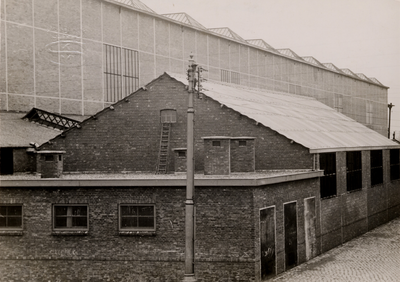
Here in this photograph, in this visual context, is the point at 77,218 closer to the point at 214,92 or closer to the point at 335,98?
the point at 214,92

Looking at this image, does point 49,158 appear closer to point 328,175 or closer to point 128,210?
point 128,210

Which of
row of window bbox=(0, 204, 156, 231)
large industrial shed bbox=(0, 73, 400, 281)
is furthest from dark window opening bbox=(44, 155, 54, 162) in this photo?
row of window bbox=(0, 204, 156, 231)

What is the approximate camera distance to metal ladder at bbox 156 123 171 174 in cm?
2403

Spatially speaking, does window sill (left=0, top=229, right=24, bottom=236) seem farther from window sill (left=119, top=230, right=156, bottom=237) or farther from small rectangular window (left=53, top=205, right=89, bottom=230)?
window sill (left=119, top=230, right=156, bottom=237)

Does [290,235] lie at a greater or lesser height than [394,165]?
lesser

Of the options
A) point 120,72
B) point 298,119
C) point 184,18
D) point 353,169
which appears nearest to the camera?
point 353,169

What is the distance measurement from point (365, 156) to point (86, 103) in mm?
16402

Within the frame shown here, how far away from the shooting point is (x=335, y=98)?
60.2 m

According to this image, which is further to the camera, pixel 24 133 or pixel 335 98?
pixel 335 98

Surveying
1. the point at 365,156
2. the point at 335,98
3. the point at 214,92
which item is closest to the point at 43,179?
the point at 214,92

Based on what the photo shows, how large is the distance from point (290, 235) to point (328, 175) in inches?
208

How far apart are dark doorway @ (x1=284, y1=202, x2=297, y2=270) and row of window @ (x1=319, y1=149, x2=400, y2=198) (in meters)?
3.42

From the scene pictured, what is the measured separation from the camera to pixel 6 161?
80.8 ft

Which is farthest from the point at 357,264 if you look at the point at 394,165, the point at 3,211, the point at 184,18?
the point at 184,18
